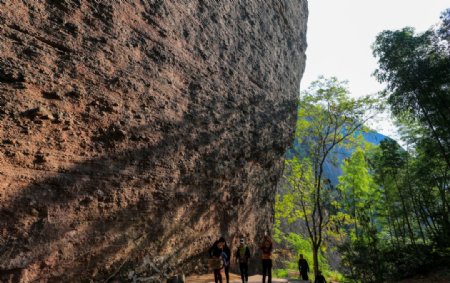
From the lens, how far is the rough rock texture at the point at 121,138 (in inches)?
201

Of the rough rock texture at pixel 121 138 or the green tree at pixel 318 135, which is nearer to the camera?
the rough rock texture at pixel 121 138

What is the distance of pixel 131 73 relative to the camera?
7078mm

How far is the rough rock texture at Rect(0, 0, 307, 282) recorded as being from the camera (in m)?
5.11

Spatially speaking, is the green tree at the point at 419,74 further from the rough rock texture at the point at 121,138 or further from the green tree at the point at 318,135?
the rough rock texture at the point at 121,138

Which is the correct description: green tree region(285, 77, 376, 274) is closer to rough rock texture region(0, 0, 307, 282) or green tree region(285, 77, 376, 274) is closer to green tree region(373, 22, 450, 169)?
green tree region(373, 22, 450, 169)

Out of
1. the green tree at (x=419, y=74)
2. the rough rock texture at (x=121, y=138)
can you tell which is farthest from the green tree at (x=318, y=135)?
the rough rock texture at (x=121, y=138)

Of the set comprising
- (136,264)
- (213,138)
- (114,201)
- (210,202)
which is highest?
(213,138)

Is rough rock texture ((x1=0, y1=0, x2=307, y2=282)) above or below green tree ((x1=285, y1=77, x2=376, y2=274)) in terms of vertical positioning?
below

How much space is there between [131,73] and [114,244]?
3796 millimetres

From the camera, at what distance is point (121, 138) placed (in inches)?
259

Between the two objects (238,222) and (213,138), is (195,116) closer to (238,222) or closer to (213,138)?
(213,138)

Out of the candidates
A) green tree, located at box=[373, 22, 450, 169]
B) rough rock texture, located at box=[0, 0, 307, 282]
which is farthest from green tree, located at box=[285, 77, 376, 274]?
rough rock texture, located at box=[0, 0, 307, 282]

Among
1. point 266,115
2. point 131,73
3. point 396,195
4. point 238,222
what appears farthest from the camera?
point 396,195

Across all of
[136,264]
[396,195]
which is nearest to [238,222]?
[136,264]
